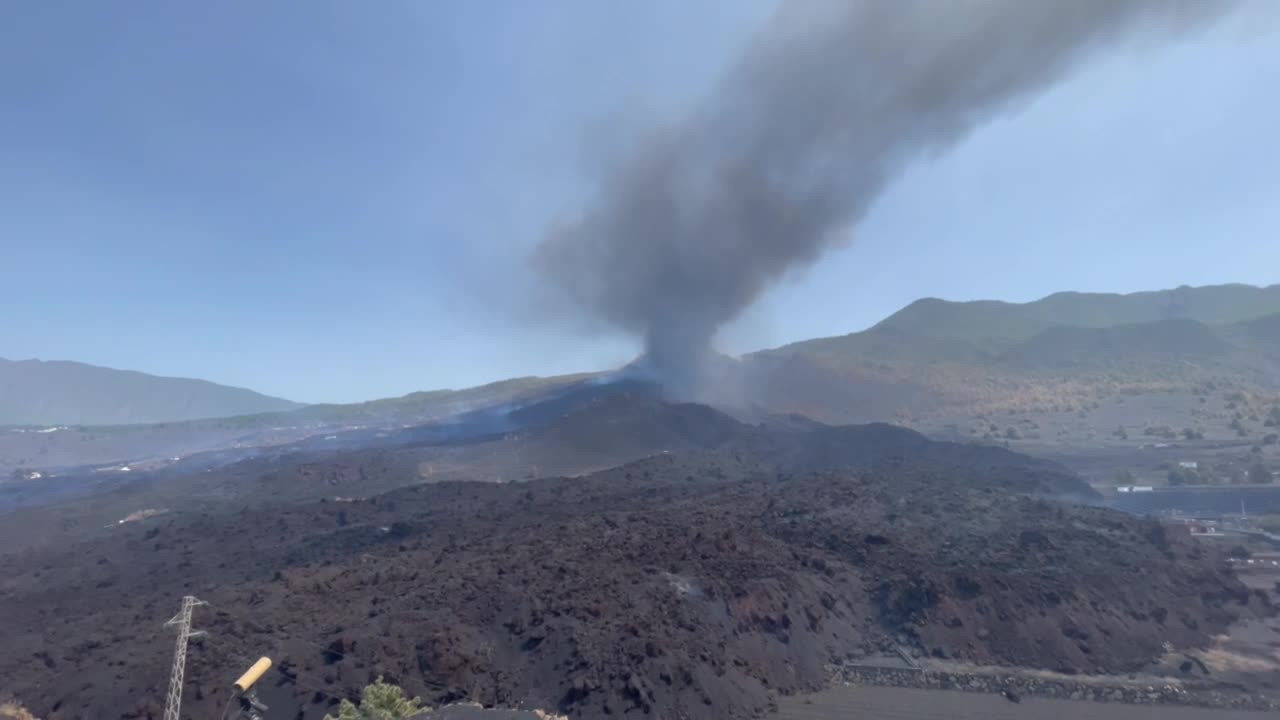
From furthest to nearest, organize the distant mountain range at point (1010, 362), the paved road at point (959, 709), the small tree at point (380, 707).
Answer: the distant mountain range at point (1010, 362), the paved road at point (959, 709), the small tree at point (380, 707)

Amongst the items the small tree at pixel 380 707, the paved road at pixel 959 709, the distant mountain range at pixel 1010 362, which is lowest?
the paved road at pixel 959 709

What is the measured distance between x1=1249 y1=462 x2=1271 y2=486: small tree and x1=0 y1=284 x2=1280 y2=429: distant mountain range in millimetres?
42877

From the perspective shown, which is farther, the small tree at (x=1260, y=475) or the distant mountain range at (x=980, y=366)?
the distant mountain range at (x=980, y=366)

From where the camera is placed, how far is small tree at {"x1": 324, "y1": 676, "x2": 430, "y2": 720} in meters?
15.0

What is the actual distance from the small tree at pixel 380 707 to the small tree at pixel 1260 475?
62257 millimetres

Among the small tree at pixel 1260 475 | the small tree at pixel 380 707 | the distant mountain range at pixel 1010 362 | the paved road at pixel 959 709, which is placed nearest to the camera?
the small tree at pixel 380 707

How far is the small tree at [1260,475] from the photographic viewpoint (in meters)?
54.6

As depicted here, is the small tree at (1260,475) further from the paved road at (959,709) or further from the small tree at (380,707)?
the small tree at (380,707)

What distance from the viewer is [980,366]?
128375 mm

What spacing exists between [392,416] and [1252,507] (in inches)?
4931

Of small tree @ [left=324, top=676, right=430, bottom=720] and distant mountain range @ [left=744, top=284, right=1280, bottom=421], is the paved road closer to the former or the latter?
small tree @ [left=324, top=676, right=430, bottom=720]

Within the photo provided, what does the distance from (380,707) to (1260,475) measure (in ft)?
209

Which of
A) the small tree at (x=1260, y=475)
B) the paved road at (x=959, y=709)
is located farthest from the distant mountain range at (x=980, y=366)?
the paved road at (x=959, y=709)

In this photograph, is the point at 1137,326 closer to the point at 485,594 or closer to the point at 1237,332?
the point at 1237,332
